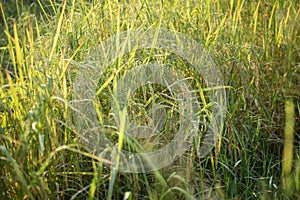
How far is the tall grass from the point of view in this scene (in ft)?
→ 5.54

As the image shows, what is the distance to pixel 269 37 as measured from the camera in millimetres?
2707

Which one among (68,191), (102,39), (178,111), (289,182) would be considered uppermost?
(102,39)

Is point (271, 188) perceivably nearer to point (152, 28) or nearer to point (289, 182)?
point (289, 182)

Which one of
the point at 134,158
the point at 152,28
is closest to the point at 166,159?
the point at 134,158

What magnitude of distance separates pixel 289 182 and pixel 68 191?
34.9 inches

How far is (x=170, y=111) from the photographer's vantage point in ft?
6.98

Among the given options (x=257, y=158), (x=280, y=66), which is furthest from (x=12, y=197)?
(x=280, y=66)

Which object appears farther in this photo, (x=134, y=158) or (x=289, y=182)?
(x=289, y=182)

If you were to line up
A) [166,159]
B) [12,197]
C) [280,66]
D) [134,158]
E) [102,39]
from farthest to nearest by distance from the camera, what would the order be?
[280,66], [102,39], [166,159], [134,158], [12,197]

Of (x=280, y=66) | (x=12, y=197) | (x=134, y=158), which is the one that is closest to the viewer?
(x=12, y=197)

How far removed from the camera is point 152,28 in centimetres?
241

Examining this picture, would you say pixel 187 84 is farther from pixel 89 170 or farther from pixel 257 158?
pixel 89 170

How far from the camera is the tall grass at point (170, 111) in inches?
66.5

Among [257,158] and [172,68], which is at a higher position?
[172,68]
